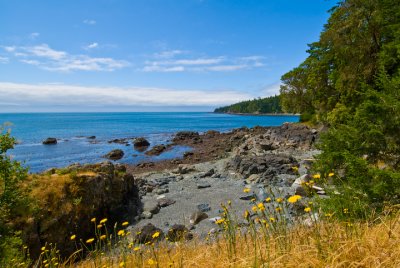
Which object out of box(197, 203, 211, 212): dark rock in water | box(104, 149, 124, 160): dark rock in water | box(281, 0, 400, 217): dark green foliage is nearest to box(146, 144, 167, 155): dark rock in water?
Result: box(104, 149, 124, 160): dark rock in water

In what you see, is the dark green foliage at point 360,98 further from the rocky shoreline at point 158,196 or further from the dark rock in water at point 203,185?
the dark rock in water at point 203,185

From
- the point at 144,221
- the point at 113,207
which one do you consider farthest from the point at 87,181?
the point at 144,221

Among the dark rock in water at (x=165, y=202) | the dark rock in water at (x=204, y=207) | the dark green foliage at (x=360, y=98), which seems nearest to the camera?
the dark green foliage at (x=360, y=98)

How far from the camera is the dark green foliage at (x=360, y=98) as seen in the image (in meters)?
5.75

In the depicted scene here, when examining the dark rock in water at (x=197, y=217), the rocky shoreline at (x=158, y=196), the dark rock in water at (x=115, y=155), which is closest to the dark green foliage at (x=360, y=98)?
the rocky shoreline at (x=158, y=196)

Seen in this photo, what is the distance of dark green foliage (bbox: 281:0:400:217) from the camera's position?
5750 mm

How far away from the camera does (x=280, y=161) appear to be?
66.7 ft

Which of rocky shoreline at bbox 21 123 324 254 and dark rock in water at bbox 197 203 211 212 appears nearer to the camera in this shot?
rocky shoreline at bbox 21 123 324 254

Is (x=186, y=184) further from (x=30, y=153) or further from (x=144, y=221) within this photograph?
(x=30, y=153)

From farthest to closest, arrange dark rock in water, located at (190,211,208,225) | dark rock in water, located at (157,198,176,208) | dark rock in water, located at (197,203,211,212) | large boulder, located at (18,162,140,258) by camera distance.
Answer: dark rock in water, located at (157,198,176,208)
dark rock in water, located at (197,203,211,212)
dark rock in water, located at (190,211,208,225)
large boulder, located at (18,162,140,258)

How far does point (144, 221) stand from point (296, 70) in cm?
3869

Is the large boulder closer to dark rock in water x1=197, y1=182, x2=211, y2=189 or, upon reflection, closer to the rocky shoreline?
the rocky shoreline

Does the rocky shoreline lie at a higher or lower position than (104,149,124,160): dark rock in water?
higher

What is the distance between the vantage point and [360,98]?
59.7 feet
